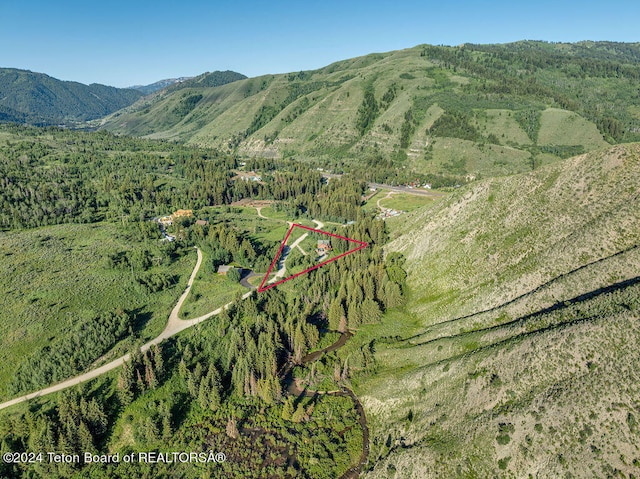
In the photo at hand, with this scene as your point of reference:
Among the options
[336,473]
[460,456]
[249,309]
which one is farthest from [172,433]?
[460,456]

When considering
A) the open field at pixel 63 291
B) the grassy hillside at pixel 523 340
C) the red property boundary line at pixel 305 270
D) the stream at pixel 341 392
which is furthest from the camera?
the red property boundary line at pixel 305 270

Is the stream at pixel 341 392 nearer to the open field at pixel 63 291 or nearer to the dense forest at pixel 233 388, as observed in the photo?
the dense forest at pixel 233 388

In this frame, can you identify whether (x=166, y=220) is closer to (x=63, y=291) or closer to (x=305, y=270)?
(x=63, y=291)

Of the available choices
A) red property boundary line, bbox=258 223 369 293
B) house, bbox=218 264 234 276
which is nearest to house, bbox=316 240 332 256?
red property boundary line, bbox=258 223 369 293

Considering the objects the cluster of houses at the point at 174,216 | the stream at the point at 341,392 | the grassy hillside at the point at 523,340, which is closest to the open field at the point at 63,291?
the cluster of houses at the point at 174,216

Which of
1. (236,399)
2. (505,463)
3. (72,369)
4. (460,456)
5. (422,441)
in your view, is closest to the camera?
(505,463)

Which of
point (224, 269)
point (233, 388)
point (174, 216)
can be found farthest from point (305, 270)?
point (174, 216)

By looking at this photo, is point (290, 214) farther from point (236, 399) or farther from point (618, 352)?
point (618, 352)
